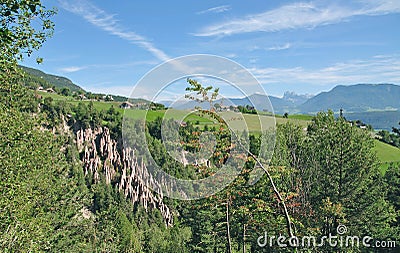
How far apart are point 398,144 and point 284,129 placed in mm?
71341

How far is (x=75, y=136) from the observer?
10281 centimetres

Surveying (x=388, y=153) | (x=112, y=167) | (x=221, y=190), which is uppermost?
(x=221, y=190)

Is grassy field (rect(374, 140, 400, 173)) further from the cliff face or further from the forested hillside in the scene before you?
the cliff face

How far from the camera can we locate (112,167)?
98.7 m

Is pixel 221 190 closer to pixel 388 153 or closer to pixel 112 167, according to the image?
pixel 388 153

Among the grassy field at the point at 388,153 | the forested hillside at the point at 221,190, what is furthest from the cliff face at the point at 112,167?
the forested hillside at the point at 221,190

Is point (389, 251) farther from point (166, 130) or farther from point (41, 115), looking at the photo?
point (41, 115)

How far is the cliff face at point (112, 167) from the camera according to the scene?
89125mm

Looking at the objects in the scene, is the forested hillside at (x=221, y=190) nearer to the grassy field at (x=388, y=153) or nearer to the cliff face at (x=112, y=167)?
the grassy field at (x=388, y=153)

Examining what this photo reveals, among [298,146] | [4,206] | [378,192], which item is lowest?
[378,192]

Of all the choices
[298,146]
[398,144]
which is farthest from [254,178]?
[398,144]

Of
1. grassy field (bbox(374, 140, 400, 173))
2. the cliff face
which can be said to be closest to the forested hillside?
grassy field (bbox(374, 140, 400, 173))

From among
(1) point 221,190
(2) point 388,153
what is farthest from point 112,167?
(1) point 221,190

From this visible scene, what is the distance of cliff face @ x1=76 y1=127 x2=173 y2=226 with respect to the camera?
89125 millimetres
